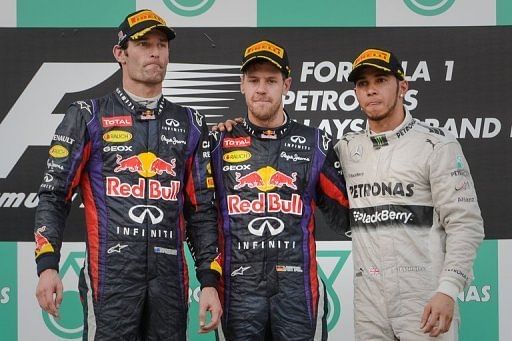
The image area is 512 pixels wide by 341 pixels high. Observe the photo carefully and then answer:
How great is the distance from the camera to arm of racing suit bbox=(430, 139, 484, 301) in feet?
9.90

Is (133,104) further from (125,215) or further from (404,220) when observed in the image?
(404,220)

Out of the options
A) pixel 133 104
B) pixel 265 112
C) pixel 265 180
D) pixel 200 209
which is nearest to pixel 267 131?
pixel 265 112

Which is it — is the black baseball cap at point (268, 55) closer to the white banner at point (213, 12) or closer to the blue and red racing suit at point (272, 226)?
the blue and red racing suit at point (272, 226)

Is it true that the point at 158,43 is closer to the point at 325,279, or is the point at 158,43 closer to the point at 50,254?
the point at 50,254

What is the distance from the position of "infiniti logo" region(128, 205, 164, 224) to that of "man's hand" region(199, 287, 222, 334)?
12.2 inches

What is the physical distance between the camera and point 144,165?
3.09 metres

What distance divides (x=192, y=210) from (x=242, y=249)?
245 mm

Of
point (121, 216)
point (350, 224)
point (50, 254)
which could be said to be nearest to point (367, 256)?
point (350, 224)

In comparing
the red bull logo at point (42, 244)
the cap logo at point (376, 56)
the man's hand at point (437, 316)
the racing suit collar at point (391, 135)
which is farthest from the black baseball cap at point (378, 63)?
the red bull logo at point (42, 244)

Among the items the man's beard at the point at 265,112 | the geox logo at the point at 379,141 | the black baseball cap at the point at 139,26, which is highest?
the black baseball cap at the point at 139,26

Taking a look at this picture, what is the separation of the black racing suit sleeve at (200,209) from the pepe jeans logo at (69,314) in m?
1.28

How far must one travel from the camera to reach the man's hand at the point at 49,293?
2.85m

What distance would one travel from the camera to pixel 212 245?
3.18 m

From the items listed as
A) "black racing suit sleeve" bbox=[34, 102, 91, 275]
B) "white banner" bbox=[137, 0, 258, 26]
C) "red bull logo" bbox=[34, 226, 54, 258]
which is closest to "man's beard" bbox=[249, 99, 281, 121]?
"black racing suit sleeve" bbox=[34, 102, 91, 275]
